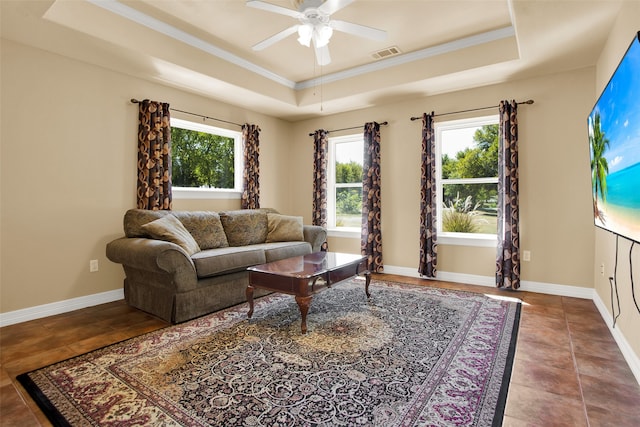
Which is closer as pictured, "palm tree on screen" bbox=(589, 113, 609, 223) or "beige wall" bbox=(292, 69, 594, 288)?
"palm tree on screen" bbox=(589, 113, 609, 223)

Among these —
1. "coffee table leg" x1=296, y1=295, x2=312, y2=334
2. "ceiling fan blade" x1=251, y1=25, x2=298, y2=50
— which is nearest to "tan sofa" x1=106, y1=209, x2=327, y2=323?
"coffee table leg" x1=296, y1=295, x2=312, y2=334

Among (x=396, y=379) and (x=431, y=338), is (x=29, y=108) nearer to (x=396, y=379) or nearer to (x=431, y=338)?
(x=396, y=379)

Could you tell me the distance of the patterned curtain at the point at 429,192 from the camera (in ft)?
14.4

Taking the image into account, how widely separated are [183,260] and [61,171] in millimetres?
1585

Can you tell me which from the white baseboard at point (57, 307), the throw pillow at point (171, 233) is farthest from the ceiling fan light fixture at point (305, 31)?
the white baseboard at point (57, 307)

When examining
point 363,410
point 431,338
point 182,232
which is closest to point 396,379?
point 363,410

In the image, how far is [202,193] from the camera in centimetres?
450

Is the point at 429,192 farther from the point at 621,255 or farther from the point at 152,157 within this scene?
the point at 152,157

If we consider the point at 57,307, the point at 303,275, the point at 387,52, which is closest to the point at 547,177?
the point at 387,52

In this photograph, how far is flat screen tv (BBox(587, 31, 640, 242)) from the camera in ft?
4.88

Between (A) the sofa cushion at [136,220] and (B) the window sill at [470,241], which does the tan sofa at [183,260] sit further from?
A: (B) the window sill at [470,241]

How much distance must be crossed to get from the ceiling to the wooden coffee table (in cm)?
213

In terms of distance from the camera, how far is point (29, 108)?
3.02 metres

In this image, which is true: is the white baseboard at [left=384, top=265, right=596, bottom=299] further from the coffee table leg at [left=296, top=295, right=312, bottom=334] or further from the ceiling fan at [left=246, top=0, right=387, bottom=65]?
the ceiling fan at [left=246, top=0, right=387, bottom=65]
